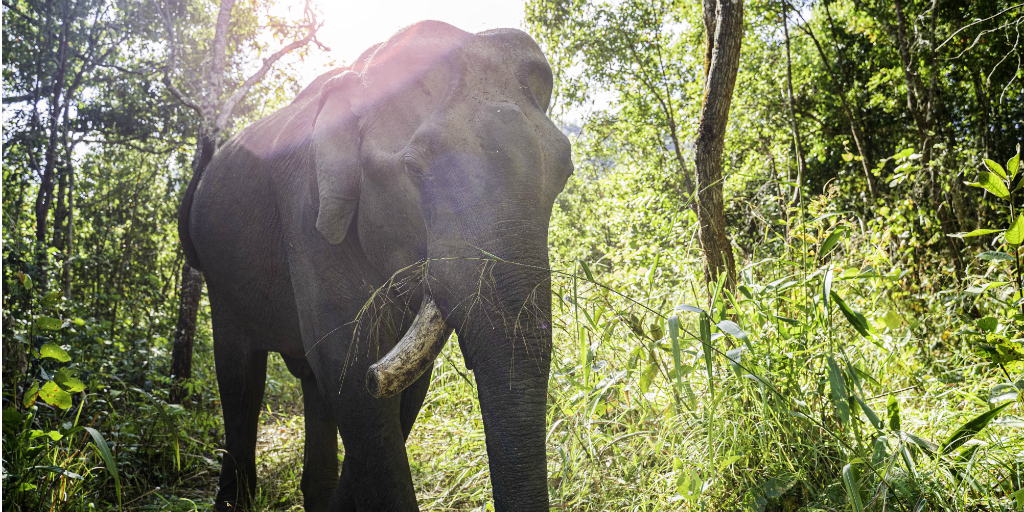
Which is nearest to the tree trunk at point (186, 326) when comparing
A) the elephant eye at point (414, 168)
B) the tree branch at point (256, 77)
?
the tree branch at point (256, 77)

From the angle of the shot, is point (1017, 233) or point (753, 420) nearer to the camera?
point (1017, 233)

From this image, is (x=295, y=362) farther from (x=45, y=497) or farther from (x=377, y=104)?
(x=377, y=104)

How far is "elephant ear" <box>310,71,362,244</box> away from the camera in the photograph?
8.52 ft

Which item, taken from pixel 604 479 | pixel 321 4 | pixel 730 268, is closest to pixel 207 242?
pixel 604 479

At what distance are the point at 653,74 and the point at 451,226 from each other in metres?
9.08

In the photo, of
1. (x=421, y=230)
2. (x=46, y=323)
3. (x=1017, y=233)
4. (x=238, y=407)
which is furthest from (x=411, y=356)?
(x=238, y=407)

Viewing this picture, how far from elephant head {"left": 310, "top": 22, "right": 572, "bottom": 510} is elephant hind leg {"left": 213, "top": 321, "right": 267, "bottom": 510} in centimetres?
166

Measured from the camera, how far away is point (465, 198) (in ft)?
7.63

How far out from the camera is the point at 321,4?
8.10 metres

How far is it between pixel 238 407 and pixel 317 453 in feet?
2.04

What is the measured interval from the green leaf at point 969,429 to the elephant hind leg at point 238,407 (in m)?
3.59

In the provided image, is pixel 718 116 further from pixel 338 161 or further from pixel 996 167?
pixel 338 161

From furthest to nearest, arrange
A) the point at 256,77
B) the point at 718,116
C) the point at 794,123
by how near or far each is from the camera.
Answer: the point at 256,77, the point at 794,123, the point at 718,116

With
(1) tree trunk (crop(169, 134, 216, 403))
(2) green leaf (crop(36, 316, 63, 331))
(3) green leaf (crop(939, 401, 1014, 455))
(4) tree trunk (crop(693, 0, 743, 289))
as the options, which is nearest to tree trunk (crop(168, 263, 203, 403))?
(1) tree trunk (crop(169, 134, 216, 403))
